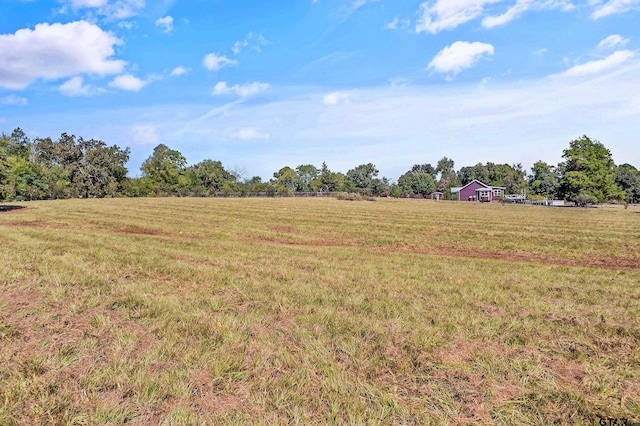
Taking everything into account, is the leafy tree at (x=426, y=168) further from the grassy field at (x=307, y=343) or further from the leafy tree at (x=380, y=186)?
the grassy field at (x=307, y=343)

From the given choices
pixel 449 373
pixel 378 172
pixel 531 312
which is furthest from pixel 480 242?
pixel 378 172

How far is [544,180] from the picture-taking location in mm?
97562

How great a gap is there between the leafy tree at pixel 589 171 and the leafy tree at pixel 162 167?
77.6 metres

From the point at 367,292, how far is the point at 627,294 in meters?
5.34

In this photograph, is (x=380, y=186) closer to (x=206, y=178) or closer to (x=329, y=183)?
(x=329, y=183)

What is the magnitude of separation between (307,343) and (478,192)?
266ft

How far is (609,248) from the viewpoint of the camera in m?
13.5

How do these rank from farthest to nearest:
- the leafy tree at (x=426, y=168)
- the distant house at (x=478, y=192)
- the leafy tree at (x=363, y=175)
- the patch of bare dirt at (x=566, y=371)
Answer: the leafy tree at (x=426, y=168)
the leafy tree at (x=363, y=175)
the distant house at (x=478, y=192)
the patch of bare dirt at (x=566, y=371)

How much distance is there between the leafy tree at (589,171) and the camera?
179ft

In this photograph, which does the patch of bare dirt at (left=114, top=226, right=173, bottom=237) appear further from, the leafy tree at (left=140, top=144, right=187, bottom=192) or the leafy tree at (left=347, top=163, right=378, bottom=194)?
the leafy tree at (left=347, top=163, right=378, bottom=194)

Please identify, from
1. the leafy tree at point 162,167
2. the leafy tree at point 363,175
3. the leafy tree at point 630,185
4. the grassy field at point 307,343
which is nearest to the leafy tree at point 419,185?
the leafy tree at point 363,175

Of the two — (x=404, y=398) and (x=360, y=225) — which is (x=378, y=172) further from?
(x=404, y=398)

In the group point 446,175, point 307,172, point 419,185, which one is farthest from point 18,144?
point 446,175

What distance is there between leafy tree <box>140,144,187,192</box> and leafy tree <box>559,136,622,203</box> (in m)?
77.6
